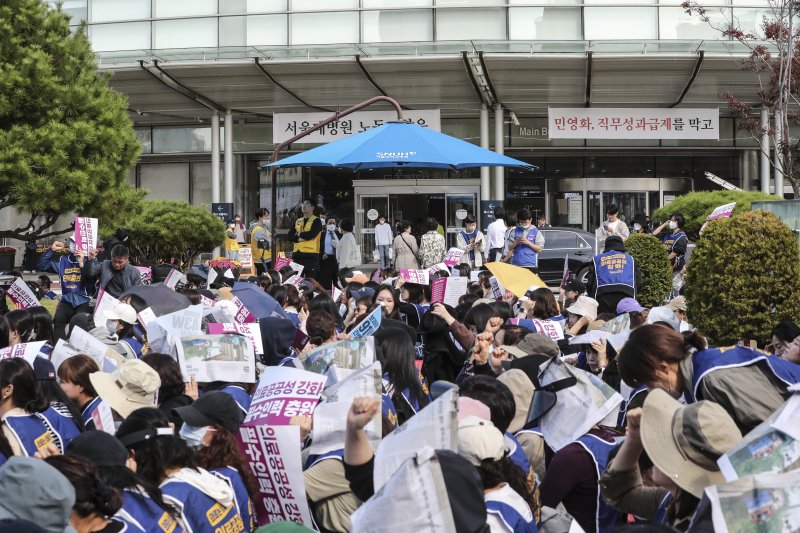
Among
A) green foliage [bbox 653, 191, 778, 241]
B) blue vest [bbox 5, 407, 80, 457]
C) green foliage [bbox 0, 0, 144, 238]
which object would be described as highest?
green foliage [bbox 0, 0, 144, 238]

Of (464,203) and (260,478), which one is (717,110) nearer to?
(464,203)

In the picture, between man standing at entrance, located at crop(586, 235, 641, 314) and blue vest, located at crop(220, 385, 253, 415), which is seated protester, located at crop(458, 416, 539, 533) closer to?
blue vest, located at crop(220, 385, 253, 415)

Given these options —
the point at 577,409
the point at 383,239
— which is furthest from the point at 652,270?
the point at 383,239

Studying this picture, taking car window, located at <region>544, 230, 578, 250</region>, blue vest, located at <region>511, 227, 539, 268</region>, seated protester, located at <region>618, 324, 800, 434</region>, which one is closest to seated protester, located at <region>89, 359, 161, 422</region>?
seated protester, located at <region>618, 324, 800, 434</region>

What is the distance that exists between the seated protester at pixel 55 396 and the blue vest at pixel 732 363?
9.65 feet

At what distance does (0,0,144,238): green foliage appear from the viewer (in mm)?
13820

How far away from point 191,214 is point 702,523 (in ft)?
64.2

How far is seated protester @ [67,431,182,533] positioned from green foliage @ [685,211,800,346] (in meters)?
5.45

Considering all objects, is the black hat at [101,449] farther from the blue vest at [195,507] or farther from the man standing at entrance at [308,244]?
the man standing at entrance at [308,244]

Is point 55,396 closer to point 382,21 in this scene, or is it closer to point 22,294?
point 22,294

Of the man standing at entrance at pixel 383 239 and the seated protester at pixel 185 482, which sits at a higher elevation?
the man standing at entrance at pixel 383 239

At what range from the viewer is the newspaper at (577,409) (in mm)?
4934

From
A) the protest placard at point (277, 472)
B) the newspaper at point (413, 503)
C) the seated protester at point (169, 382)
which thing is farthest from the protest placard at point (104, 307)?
the newspaper at point (413, 503)

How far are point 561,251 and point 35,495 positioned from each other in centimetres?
2018
